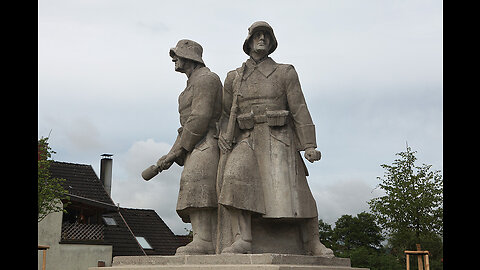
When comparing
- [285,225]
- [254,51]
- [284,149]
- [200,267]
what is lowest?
[200,267]

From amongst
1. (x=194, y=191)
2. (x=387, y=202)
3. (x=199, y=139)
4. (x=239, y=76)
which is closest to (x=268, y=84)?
(x=239, y=76)

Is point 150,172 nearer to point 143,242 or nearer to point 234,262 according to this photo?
point 234,262

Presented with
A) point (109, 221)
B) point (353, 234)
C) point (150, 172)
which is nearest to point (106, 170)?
point (109, 221)

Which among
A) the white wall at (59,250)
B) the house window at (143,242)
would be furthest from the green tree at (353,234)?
the white wall at (59,250)

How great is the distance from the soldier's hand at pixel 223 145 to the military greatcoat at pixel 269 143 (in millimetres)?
68

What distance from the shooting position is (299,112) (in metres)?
7.88

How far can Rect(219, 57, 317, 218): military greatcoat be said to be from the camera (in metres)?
7.46

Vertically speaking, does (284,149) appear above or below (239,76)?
below

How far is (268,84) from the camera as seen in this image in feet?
26.0

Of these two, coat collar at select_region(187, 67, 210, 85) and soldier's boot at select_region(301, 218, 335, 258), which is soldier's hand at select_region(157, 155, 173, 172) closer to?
coat collar at select_region(187, 67, 210, 85)

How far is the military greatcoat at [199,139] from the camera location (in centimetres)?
772

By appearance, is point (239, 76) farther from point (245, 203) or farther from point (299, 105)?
point (245, 203)
